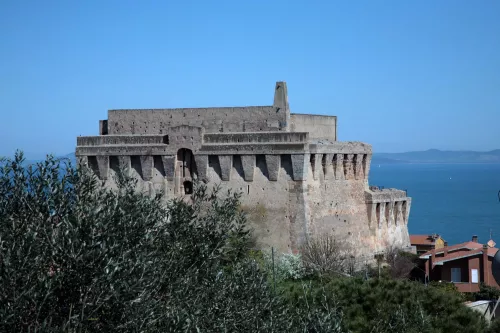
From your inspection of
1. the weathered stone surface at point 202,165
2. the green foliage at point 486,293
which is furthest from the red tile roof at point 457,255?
the weathered stone surface at point 202,165

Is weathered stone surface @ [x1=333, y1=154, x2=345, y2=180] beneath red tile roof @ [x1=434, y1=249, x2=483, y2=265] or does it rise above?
above

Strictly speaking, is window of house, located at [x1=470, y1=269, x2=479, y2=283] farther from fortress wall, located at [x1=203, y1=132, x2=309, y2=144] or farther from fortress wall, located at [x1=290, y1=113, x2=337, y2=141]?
fortress wall, located at [x1=203, y1=132, x2=309, y2=144]

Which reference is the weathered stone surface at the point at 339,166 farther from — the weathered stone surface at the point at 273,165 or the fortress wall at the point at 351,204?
the weathered stone surface at the point at 273,165

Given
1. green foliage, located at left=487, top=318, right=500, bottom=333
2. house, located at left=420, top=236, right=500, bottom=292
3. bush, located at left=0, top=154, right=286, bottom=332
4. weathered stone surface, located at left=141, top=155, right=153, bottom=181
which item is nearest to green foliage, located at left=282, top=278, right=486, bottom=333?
green foliage, located at left=487, top=318, right=500, bottom=333

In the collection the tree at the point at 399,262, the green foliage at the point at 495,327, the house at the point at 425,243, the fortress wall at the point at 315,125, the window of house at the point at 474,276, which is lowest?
the window of house at the point at 474,276

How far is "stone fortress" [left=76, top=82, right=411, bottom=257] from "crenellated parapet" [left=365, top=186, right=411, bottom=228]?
0.40 ft

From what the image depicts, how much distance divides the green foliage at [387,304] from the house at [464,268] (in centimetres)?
1754

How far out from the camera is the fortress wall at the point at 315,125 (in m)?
42.2

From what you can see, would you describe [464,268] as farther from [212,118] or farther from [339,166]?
[212,118]

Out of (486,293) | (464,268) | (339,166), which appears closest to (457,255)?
(464,268)

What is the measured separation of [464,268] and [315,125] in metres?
11.6

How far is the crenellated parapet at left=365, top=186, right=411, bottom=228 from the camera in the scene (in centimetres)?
4528

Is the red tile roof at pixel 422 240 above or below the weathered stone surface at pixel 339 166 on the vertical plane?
below

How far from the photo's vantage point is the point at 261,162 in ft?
130
